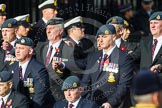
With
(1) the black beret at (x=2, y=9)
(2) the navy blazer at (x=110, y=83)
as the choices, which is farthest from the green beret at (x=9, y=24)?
(2) the navy blazer at (x=110, y=83)

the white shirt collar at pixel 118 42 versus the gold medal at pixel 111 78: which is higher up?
the white shirt collar at pixel 118 42

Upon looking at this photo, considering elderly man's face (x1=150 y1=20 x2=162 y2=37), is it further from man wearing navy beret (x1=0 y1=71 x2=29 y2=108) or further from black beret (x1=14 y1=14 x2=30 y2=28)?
black beret (x1=14 y1=14 x2=30 y2=28)

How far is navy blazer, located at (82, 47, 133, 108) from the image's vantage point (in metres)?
9.36

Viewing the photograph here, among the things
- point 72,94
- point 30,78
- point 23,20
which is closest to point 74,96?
point 72,94

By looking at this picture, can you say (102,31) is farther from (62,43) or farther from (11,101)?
(11,101)

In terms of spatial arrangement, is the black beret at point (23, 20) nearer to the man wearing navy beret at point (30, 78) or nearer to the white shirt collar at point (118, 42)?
the man wearing navy beret at point (30, 78)

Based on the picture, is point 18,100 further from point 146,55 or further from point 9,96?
point 146,55

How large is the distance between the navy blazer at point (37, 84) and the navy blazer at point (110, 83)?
62 centimetres

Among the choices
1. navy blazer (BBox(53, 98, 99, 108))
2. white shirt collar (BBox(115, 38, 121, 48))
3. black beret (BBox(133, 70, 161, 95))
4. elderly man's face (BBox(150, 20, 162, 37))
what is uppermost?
elderly man's face (BBox(150, 20, 162, 37))

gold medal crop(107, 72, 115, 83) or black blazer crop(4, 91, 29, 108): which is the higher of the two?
gold medal crop(107, 72, 115, 83)

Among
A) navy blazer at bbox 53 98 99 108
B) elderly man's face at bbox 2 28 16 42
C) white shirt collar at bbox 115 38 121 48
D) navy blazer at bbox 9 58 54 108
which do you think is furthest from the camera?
elderly man's face at bbox 2 28 16 42

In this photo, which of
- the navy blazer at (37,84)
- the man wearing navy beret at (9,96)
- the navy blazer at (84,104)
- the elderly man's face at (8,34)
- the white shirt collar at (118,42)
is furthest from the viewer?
A: the elderly man's face at (8,34)

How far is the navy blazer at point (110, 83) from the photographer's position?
936cm

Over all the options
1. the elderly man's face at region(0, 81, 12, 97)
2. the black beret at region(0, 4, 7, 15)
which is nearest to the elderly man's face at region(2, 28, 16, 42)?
the black beret at region(0, 4, 7, 15)
